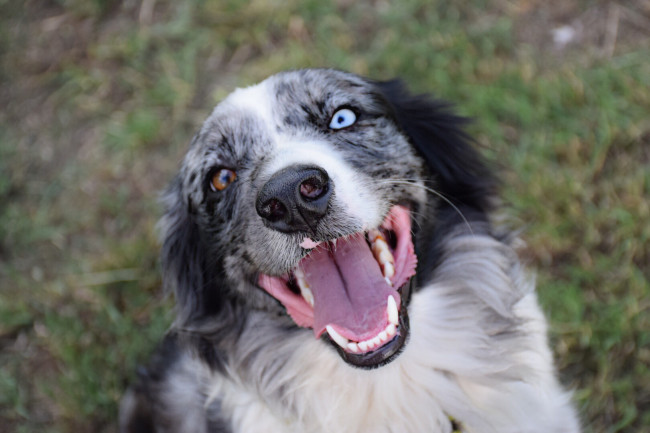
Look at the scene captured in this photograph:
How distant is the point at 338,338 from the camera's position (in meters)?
2.48

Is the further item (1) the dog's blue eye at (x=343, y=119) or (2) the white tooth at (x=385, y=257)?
(1) the dog's blue eye at (x=343, y=119)

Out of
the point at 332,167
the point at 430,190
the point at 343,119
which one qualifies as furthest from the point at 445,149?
the point at 332,167

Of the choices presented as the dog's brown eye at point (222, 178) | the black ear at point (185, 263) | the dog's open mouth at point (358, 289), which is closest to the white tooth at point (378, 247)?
the dog's open mouth at point (358, 289)

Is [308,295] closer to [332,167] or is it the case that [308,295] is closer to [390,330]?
[390,330]

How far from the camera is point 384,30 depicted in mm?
5094

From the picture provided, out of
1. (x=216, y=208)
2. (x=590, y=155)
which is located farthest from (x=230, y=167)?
(x=590, y=155)

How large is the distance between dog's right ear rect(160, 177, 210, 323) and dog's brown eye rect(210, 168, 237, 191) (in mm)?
224

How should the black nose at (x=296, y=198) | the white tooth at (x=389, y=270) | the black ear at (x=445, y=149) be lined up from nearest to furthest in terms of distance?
the black nose at (x=296, y=198)
the white tooth at (x=389, y=270)
the black ear at (x=445, y=149)

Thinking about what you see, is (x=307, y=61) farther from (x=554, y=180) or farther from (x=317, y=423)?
(x=317, y=423)

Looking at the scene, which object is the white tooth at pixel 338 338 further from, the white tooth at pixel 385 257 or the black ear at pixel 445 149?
the black ear at pixel 445 149

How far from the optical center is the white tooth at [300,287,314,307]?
2.67m

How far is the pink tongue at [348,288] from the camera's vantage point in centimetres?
248

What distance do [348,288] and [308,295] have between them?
19cm

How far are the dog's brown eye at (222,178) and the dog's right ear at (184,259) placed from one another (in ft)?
0.73
